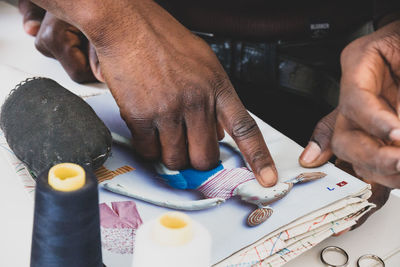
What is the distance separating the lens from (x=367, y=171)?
1.80 ft

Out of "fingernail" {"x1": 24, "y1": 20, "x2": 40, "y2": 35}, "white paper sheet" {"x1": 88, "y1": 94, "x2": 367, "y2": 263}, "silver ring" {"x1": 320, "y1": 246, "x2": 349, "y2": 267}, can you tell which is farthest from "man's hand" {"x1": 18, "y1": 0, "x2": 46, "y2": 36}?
"silver ring" {"x1": 320, "y1": 246, "x2": 349, "y2": 267}

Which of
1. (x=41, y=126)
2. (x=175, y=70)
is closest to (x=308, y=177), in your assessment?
(x=175, y=70)

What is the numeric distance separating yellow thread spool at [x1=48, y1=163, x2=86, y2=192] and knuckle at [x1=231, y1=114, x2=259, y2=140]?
1.02 feet

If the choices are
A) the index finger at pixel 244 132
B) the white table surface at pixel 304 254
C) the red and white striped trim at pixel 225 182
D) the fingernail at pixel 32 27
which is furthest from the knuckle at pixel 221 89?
the fingernail at pixel 32 27

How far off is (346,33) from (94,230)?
0.74m

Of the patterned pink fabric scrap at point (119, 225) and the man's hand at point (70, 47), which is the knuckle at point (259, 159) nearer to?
the patterned pink fabric scrap at point (119, 225)

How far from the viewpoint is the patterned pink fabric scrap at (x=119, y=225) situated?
495 millimetres

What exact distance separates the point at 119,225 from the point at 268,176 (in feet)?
0.65

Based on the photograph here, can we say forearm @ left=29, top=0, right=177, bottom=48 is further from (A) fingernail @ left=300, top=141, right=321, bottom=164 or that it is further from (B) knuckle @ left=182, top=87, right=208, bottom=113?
(A) fingernail @ left=300, top=141, right=321, bottom=164

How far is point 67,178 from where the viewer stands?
359 millimetres

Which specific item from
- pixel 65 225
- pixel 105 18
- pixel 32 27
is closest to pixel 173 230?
pixel 65 225

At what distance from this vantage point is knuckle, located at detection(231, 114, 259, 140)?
0.64m

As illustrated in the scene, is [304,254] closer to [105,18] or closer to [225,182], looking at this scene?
[225,182]

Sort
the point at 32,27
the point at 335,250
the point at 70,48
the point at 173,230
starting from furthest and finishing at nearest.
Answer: the point at 32,27, the point at 70,48, the point at 335,250, the point at 173,230
